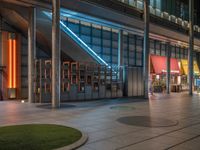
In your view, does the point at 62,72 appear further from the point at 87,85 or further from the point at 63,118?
the point at 63,118

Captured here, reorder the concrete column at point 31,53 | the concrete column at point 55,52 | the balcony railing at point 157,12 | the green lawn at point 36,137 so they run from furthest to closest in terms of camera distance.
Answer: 1. the balcony railing at point 157,12
2. the concrete column at point 31,53
3. the concrete column at point 55,52
4. the green lawn at point 36,137

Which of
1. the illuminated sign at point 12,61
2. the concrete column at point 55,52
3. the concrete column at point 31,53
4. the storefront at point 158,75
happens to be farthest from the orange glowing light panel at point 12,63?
the storefront at point 158,75

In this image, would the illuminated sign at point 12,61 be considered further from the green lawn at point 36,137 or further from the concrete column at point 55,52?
the green lawn at point 36,137

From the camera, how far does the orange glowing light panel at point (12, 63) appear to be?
1819 cm

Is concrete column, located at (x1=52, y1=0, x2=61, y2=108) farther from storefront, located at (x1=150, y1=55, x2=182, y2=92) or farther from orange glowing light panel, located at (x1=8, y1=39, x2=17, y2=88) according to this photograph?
storefront, located at (x1=150, y1=55, x2=182, y2=92)

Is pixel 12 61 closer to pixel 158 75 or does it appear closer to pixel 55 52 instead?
pixel 55 52

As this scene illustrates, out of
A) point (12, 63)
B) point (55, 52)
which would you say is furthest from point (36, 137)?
point (12, 63)

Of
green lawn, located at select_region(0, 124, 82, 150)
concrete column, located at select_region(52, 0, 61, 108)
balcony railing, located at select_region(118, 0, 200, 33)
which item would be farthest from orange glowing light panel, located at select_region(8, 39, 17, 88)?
green lawn, located at select_region(0, 124, 82, 150)

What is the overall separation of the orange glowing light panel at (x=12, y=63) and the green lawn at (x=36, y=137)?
1040 centimetres

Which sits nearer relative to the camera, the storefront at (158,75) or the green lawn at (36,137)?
the green lawn at (36,137)

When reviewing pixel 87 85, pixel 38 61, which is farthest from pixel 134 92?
pixel 38 61

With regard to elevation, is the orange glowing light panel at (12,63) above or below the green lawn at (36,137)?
above

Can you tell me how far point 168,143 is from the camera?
22.5 feet

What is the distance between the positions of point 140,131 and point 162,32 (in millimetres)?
19841
